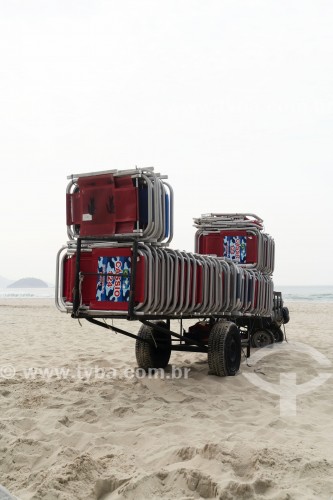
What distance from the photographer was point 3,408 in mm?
5266

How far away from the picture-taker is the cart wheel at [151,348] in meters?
7.30

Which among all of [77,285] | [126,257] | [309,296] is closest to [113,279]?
[126,257]

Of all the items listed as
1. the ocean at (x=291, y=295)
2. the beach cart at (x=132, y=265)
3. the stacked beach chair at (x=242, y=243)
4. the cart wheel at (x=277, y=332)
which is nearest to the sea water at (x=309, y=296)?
the ocean at (x=291, y=295)

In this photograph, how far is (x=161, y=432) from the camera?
4.58m

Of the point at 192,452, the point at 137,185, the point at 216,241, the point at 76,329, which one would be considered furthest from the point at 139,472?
the point at 76,329

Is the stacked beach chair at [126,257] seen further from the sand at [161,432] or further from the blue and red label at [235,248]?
the blue and red label at [235,248]

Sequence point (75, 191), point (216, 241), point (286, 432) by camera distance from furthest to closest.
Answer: point (216, 241) → point (75, 191) → point (286, 432)

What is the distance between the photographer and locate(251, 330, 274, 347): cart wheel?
1023cm

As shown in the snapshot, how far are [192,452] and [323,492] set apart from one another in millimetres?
1061

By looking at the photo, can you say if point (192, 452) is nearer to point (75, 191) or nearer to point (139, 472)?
point (139, 472)

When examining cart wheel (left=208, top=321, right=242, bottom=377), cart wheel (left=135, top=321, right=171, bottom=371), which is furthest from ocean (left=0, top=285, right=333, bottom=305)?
cart wheel (left=208, top=321, right=242, bottom=377)

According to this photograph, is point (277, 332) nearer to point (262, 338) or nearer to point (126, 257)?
point (262, 338)

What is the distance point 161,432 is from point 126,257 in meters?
A: 1.89

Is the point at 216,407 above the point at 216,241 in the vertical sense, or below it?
below
